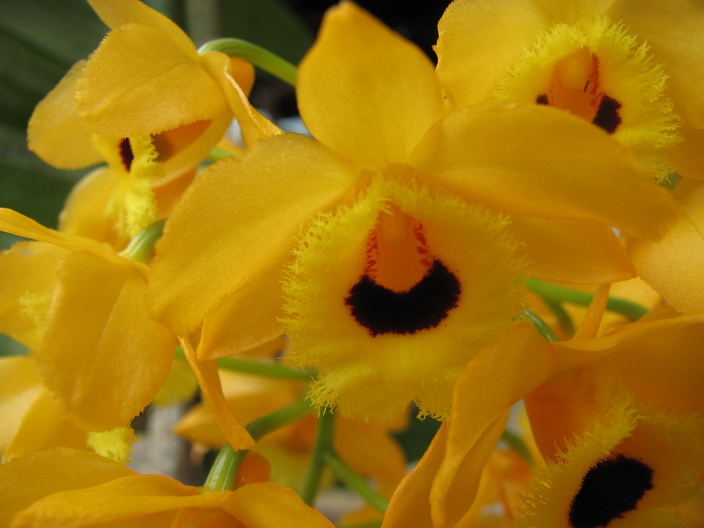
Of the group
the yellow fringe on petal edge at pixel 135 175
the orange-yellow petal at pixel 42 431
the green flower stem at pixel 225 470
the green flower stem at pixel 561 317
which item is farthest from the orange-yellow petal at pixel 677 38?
the orange-yellow petal at pixel 42 431

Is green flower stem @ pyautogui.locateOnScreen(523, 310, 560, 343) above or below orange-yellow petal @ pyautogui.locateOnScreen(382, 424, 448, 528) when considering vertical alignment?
above

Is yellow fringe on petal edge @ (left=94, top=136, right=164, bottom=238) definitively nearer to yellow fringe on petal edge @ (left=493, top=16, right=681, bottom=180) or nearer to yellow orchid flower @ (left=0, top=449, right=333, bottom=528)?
yellow orchid flower @ (left=0, top=449, right=333, bottom=528)

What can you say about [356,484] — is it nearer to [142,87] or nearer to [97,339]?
[97,339]

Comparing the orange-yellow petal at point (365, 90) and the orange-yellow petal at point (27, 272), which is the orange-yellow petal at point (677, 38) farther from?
the orange-yellow petal at point (27, 272)

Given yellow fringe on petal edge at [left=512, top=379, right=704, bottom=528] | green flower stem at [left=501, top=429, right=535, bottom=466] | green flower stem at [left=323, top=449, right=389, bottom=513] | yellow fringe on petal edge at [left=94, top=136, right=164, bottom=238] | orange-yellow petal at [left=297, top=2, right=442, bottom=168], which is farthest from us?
green flower stem at [left=501, top=429, right=535, bottom=466]

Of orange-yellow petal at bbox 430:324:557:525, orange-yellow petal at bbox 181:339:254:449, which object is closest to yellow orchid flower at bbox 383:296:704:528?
orange-yellow petal at bbox 430:324:557:525

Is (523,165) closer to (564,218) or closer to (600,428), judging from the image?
(564,218)

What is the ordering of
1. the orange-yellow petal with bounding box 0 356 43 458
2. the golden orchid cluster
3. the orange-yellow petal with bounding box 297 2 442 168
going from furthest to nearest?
the orange-yellow petal with bounding box 0 356 43 458, the golden orchid cluster, the orange-yellow petal with bounding box 297 2 442 168

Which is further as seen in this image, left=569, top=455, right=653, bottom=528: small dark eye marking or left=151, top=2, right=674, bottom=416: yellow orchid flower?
left=569, top=455, right=653, bottom=528: small dark eye marking
